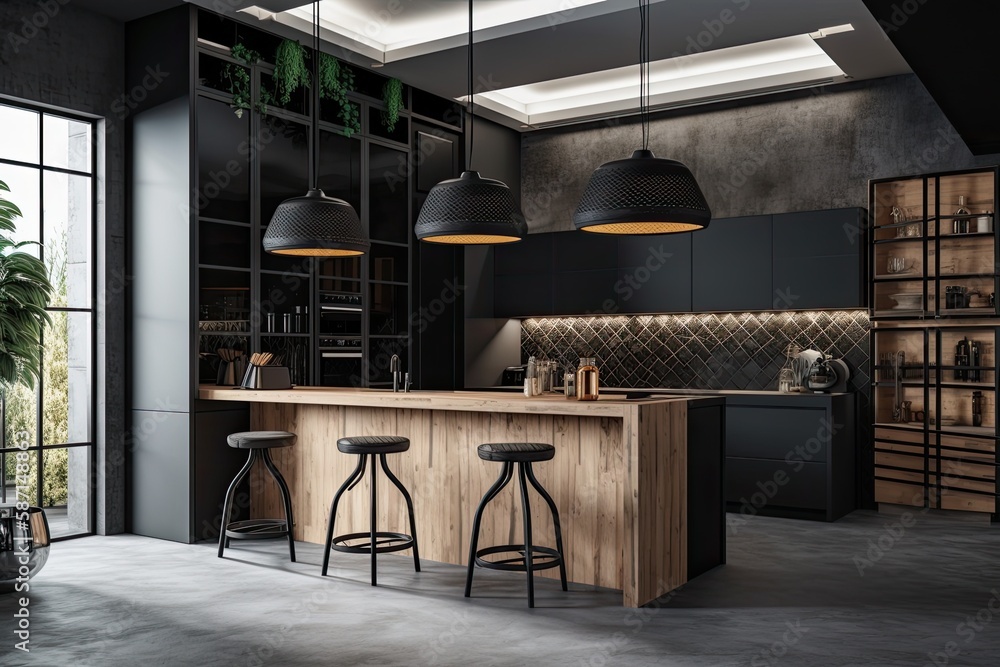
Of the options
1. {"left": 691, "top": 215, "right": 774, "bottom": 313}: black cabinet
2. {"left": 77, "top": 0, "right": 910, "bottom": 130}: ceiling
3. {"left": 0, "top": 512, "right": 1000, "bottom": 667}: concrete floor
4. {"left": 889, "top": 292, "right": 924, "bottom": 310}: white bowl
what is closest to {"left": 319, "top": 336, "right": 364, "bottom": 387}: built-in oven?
{"left": 0, "top": 512, "right": 1000, "bottom": 667}: concrete floor

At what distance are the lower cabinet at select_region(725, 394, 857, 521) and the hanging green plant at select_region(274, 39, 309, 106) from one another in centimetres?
407

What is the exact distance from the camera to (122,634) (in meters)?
3.76

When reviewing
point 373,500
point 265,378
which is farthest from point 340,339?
point 373,500

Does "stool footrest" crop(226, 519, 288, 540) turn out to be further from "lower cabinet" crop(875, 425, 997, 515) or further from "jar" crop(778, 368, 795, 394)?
"lower cabinet" crop(875, 425, 997, 515)

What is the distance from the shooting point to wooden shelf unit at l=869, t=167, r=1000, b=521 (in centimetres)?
650

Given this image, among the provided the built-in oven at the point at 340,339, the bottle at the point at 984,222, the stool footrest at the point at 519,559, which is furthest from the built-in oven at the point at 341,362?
the bottle at the point at 984,222

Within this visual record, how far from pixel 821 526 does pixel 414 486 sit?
302 centimetres

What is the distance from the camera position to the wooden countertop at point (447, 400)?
4328 millimetres

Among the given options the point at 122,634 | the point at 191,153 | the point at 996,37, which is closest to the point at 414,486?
the point at 122,634

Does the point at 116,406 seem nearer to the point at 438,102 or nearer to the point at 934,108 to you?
the point at 438,102

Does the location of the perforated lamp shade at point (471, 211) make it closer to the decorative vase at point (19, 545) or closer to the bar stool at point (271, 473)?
the bar stool at point (271, 473)

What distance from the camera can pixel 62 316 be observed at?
19.4 ft

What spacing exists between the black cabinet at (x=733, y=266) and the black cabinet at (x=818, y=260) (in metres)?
0.10

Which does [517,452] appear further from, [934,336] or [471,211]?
[934,336]
